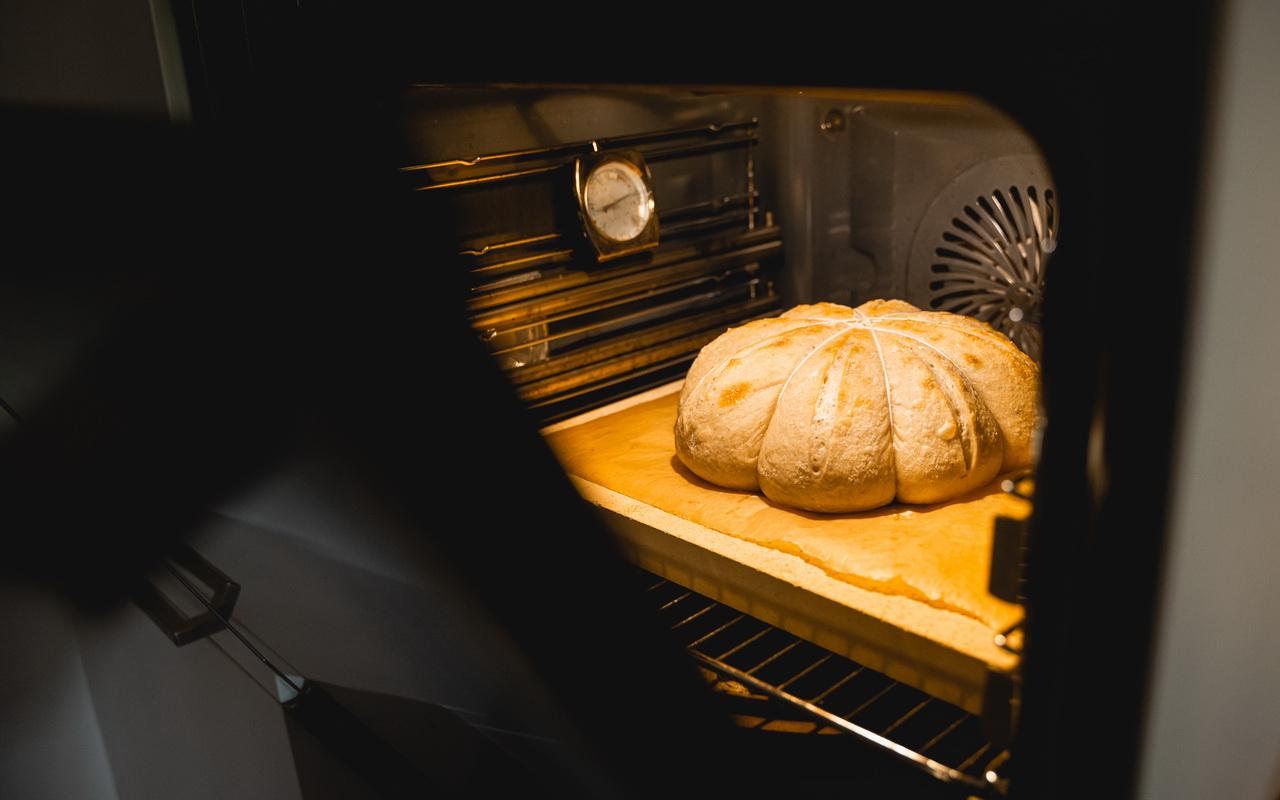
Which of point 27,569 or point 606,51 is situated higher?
point 606,51

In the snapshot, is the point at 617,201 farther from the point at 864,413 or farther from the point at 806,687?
the point at 806,687

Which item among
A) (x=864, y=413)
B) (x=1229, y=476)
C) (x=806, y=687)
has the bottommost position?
(x=806, y=687)

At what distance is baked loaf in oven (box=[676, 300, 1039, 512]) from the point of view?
95 centimetres

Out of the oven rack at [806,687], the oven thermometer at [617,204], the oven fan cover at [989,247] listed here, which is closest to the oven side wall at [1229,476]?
the oven rack at [806,687]

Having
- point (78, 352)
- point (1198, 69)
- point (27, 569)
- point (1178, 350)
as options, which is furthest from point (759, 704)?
point (27, 569)

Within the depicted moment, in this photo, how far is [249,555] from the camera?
1.09 meters

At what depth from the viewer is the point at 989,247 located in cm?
114

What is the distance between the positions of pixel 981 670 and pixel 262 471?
2.57ft

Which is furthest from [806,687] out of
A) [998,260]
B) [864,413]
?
[998,260]

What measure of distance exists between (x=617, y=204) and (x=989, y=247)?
1.55 feet

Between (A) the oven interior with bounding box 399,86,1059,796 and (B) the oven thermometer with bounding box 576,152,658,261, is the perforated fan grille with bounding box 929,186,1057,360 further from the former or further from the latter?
(B) the oven thermometer with bounding box 576,152,658,261

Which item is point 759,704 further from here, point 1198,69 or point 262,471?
point 1198,69

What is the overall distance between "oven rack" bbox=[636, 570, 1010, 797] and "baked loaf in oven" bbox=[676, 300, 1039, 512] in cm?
16

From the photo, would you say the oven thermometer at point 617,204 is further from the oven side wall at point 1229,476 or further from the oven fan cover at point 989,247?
the oven side wall at point 1229,476
